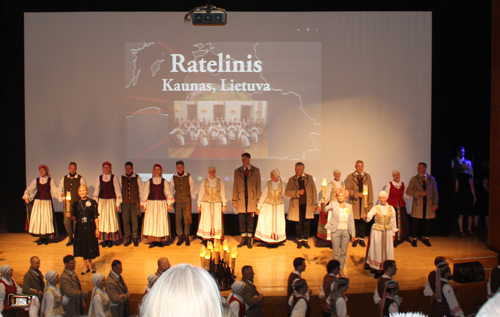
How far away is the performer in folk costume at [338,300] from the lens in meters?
3.91

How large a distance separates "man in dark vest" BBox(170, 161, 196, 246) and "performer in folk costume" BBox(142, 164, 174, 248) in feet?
0.46

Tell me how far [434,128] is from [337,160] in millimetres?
1695

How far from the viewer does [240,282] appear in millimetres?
3975

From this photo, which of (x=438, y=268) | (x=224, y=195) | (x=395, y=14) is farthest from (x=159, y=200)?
(x=395, y=14)

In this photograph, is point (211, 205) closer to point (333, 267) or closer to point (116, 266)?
point (116, 266)

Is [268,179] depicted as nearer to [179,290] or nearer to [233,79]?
[233,79]

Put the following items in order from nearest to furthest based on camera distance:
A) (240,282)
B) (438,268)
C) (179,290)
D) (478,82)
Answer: (179,290)
(240,282)
(438,268)
(478,82)

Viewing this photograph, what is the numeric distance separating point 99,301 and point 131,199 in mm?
3232

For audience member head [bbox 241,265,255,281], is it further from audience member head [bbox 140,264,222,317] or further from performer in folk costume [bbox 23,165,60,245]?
performer in folk costume [bbox 23,165,60,245]

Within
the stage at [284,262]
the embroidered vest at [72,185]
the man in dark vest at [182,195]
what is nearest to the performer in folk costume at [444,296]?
the stage at [284,262]

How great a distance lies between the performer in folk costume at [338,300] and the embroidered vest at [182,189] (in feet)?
11.7

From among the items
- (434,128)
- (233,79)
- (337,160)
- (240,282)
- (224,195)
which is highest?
(233,79)

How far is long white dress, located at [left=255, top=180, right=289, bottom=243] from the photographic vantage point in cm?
703

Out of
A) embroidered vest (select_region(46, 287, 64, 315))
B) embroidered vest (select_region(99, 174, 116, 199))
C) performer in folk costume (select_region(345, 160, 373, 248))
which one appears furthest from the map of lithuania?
embroidered vest (select_region(46, 287, 64, 315))
